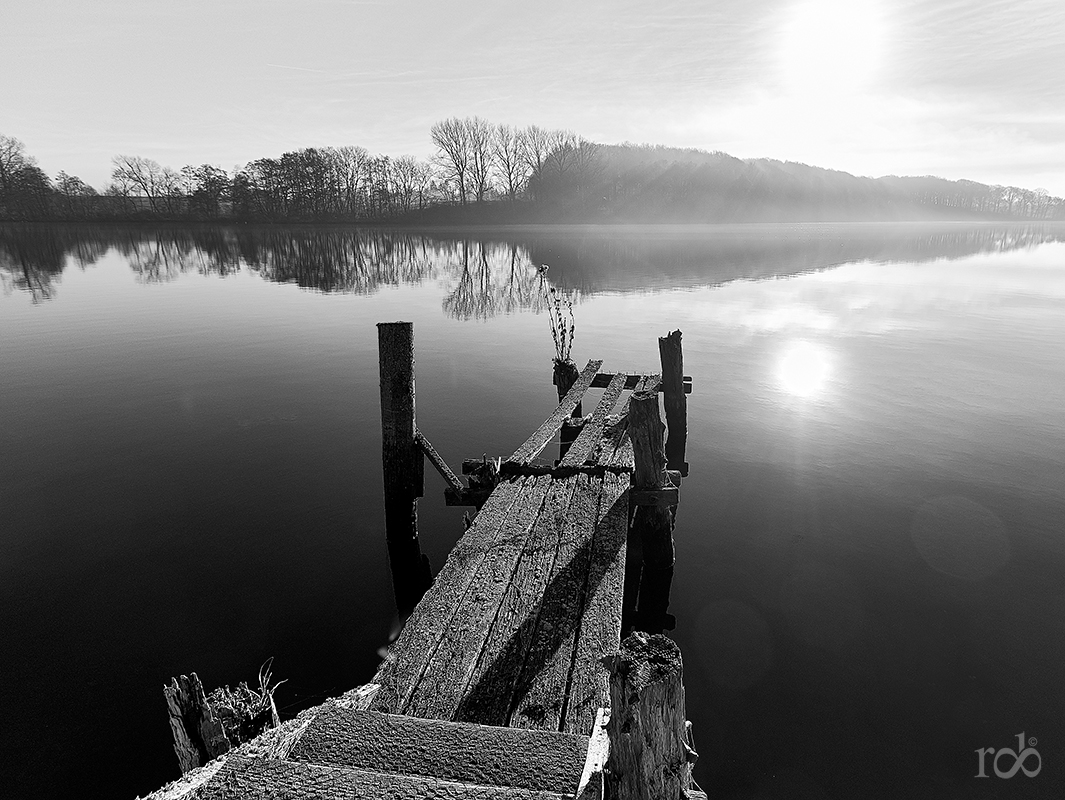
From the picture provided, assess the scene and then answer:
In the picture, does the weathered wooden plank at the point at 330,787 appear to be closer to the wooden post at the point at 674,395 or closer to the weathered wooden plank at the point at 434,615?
the weathered wooden plank at the point at 434,615

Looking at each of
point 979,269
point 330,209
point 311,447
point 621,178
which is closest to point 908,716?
point 311,447

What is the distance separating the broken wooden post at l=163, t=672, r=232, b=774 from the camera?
3387mm

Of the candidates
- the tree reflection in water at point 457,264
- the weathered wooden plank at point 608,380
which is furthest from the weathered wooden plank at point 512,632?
the tree reflection in water at point 457,264

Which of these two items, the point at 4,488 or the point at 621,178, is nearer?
the point at 4,488

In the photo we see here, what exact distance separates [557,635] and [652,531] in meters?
3.50

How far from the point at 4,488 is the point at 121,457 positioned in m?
1.81

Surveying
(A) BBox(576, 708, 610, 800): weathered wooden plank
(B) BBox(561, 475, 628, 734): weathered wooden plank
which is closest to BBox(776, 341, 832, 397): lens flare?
(B) BBox(561, 475, 628, 734): weathered wooden plank

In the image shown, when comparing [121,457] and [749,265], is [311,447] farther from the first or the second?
[749,265]

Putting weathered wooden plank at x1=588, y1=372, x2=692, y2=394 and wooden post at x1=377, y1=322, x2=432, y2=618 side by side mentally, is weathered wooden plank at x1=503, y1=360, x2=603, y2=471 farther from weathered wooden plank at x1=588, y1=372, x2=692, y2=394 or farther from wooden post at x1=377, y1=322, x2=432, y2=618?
wooden post at x1=377, y1=322, x2=432, y2=618

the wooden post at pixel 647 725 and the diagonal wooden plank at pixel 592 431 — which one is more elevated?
the wooden post at pixel 647 725

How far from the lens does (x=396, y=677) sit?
3.96 metres

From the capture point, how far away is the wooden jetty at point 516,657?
6.48ft

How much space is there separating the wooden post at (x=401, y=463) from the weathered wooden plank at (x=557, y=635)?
2.81m

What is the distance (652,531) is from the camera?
7.61 m
